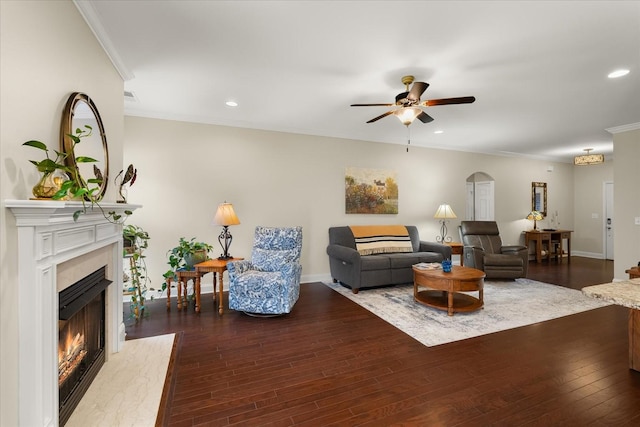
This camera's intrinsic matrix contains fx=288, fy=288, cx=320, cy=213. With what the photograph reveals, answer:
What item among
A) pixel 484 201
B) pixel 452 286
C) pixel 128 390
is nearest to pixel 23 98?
pixel 128 390

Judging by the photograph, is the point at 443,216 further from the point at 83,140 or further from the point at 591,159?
the point at 83,140

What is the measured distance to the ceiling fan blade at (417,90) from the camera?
2661 millimetres

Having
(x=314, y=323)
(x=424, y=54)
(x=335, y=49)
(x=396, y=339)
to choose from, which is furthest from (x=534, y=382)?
(x=335, y=49)

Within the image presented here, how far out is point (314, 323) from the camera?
3.24 metres

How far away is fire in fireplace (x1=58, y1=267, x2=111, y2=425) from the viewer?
5.46 ft

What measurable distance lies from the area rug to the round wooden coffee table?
82 millimetres

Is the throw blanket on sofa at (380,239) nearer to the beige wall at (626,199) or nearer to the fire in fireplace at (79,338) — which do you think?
the beige wall at (626,199)

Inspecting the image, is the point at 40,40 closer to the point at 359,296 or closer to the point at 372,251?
the point at 359,296

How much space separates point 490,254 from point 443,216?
3.40 feet

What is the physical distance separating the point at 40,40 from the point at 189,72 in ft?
5.13

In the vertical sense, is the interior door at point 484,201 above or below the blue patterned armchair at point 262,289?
above

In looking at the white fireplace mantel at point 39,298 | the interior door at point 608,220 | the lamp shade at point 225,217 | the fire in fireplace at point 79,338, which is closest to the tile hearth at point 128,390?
the fire in fireplace at point 79,338

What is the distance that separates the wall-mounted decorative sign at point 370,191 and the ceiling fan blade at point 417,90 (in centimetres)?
247

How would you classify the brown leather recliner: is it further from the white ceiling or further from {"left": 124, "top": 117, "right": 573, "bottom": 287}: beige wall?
the white ceiling
